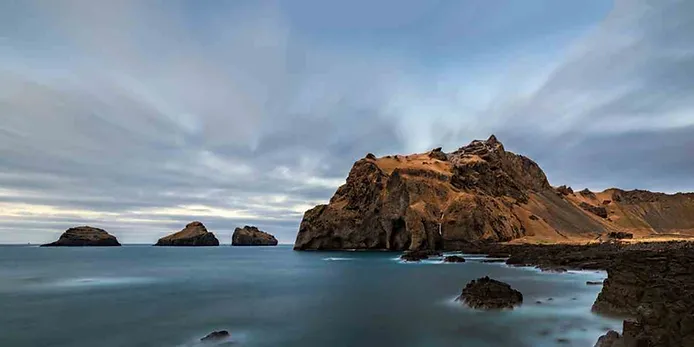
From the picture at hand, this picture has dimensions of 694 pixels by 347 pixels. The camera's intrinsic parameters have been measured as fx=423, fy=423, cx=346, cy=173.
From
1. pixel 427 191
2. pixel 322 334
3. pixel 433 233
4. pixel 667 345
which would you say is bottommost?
pixel 322 334

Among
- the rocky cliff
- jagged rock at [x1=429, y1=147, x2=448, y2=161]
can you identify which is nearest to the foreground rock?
the rocky cliff

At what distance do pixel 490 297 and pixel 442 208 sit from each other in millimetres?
87867

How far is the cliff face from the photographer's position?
340 feet

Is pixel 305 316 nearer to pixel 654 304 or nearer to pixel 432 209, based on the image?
pixel 654 304

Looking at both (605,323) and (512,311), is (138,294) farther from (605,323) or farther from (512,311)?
(605,323)

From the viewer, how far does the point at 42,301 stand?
3203 centimetres

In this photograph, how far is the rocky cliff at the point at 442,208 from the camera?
104000 mm

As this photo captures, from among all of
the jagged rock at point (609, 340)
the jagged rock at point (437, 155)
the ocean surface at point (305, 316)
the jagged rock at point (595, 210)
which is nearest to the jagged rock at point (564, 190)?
the jagged rock at point (595, 210)

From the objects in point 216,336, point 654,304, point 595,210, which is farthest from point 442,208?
point 654,304

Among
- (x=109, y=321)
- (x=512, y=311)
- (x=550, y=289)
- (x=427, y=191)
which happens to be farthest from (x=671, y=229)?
(x=109, y=321)

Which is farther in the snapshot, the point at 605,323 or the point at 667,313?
the point at 605,323

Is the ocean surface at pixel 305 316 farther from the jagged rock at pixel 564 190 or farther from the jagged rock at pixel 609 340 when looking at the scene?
the jagged rock at pixel 564 190

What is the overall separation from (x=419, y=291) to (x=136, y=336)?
2067 centimetres

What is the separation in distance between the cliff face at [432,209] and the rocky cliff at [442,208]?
244mm
